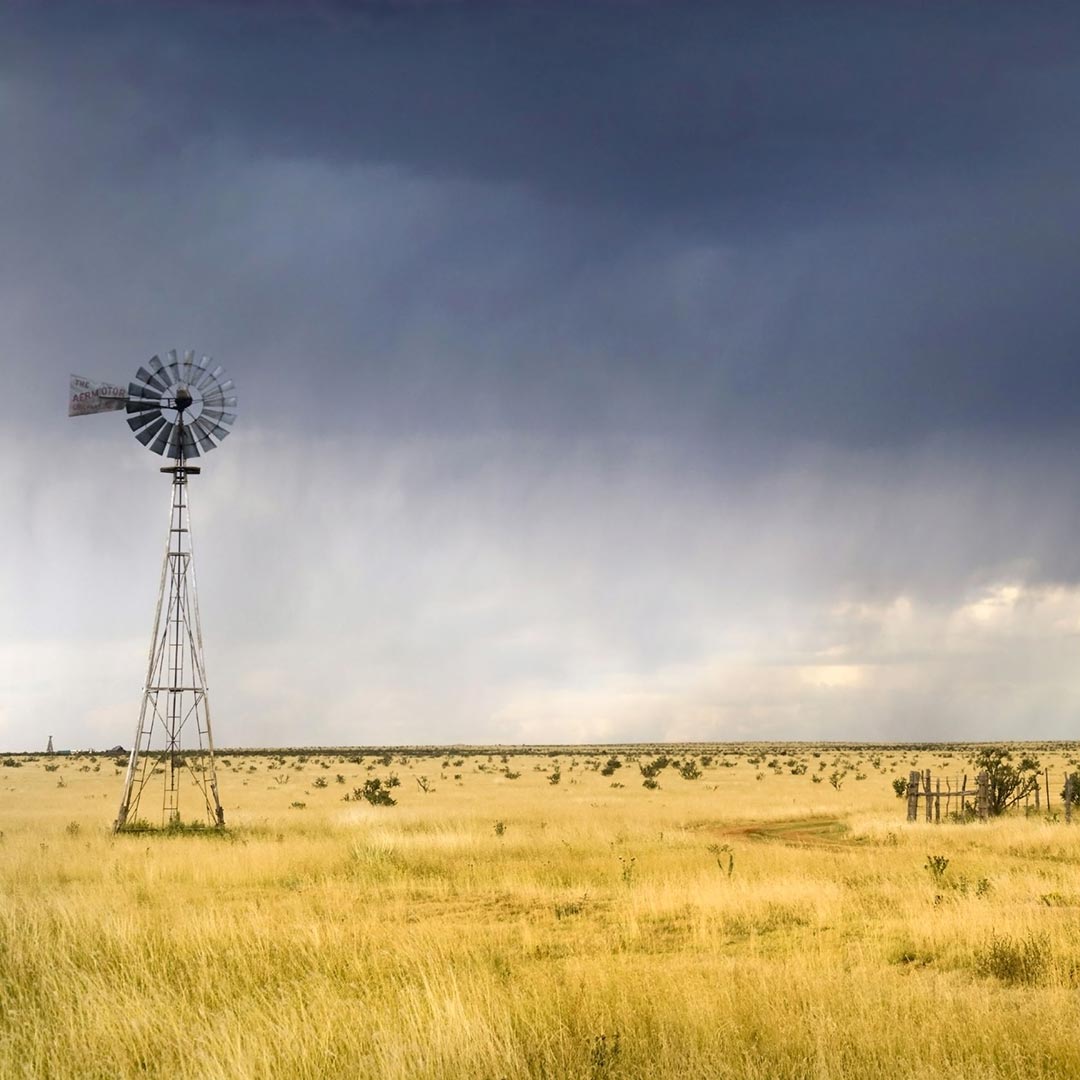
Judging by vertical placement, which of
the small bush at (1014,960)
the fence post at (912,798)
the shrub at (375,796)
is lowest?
the shrub at (375,796)

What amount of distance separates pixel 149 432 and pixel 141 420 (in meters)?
0.43

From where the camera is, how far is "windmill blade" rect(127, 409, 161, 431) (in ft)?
97.0

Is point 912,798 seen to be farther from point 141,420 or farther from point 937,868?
point 141,420

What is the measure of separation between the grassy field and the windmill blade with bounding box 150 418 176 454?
11496 millimetres

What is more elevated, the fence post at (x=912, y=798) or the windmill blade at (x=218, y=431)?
the windmill blade at (x=218, y=431)

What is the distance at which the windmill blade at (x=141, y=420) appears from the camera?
97.0 ft

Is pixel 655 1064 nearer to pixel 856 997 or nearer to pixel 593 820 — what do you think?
pixel 856 997

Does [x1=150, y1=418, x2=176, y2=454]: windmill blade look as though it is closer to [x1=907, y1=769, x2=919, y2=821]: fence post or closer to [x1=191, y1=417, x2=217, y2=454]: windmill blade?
[x1=191, y1=417, x2=217, y2=454]: windmill blade

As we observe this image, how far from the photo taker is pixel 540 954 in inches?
508

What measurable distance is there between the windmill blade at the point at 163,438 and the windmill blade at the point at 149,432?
0.10m

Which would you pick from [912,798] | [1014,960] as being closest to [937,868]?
[1014,960]

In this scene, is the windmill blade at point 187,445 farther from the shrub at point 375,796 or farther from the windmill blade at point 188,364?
the shrub at point 375,796

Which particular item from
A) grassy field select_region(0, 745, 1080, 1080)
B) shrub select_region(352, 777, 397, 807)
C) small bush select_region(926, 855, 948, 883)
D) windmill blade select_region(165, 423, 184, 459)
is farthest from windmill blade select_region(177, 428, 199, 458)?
small bush select_region(926, 855, 948, 883)

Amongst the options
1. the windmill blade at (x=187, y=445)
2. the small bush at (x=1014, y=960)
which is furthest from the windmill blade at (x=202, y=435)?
the small bush at (x=1014, y=960)
